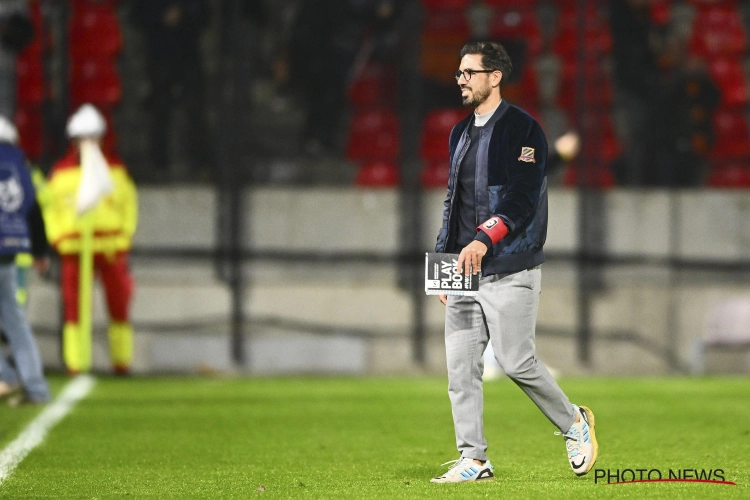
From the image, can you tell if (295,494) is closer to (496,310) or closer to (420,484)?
(420,484)

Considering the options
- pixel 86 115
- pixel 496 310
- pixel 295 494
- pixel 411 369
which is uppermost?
pixel 86 115

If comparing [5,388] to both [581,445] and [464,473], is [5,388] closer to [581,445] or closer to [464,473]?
[464,473]

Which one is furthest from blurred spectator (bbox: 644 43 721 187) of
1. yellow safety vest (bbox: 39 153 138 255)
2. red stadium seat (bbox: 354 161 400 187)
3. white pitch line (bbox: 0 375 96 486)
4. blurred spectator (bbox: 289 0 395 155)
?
Answer: white pitch line (bbox: 0 375 96 486)

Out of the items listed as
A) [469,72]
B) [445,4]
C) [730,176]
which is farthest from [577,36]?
[469,72]

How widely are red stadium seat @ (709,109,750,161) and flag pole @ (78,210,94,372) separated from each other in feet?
20.1

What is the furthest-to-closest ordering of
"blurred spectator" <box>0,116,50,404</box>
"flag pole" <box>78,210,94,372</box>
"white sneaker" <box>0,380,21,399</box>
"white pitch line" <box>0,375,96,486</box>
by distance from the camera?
"flag pole" <box>78,210,94,372</box> → "white sneaker" <box>0,380,21,399</box> → "blurred spectator" <box>0,116,50,404</box> → "white pitch line" <box>0,375,96,486</box>

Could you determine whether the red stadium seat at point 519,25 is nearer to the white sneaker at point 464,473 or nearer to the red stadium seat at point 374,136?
the red stadium seat at point 374,136

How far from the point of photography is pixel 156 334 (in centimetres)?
1369

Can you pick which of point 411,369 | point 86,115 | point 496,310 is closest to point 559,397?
point 496,310

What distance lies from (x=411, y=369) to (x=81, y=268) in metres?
3.37

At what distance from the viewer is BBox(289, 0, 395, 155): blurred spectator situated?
14.0 metres

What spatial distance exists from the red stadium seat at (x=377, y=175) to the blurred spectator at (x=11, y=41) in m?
3.45

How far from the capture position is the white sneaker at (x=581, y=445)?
19.1ft

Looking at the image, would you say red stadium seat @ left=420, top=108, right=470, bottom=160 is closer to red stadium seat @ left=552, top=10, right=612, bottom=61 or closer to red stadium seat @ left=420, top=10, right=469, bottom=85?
red stadium seat @ left=420, top=10, right=469, bottom=85
